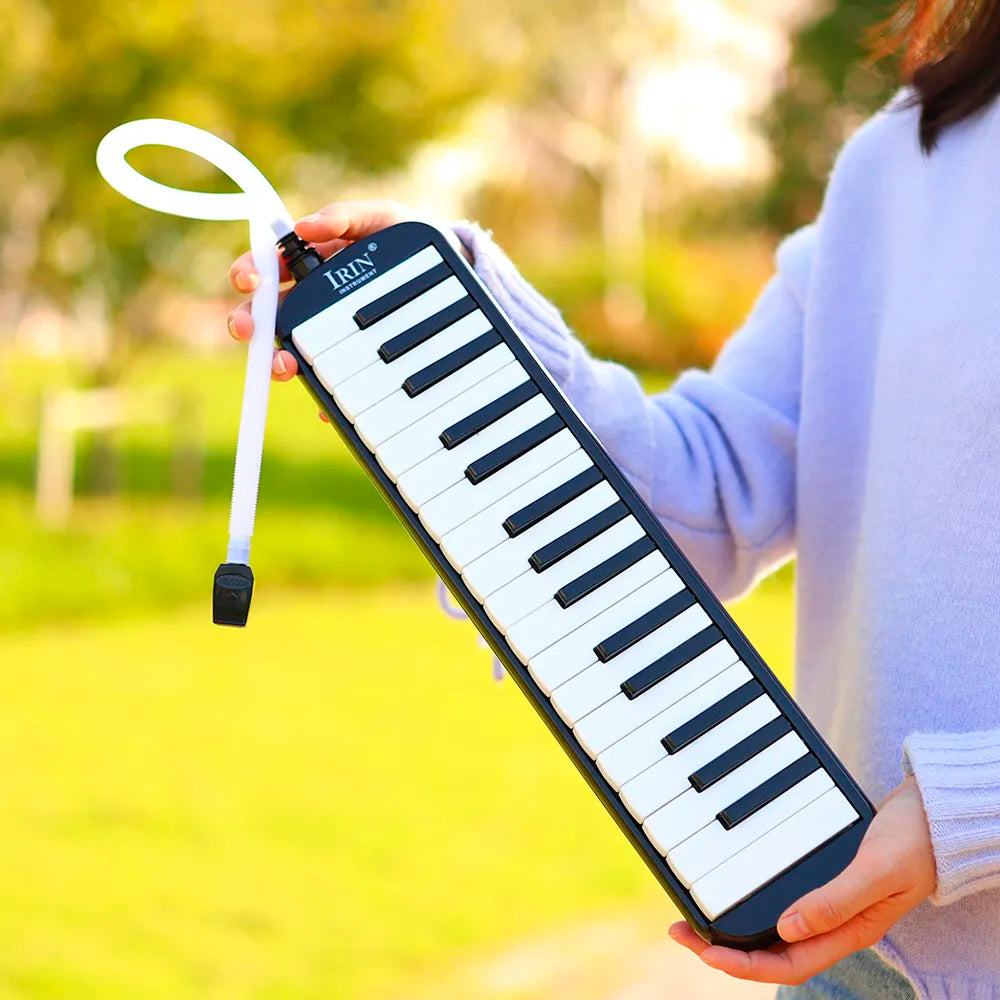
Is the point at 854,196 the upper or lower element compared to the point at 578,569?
upper

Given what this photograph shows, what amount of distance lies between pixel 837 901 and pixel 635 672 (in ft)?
0.80

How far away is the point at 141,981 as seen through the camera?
3.28 meters

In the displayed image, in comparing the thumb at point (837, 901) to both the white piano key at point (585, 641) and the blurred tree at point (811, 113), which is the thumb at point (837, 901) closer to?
the white piano key at point (585, 641)

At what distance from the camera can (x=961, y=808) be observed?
108 cm

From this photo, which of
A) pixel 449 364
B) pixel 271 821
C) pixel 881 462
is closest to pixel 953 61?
pixel 881 462

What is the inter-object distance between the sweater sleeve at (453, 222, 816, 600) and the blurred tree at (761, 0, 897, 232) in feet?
50.0

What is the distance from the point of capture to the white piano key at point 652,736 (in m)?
1.13

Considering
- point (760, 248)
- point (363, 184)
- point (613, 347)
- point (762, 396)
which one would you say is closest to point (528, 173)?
point (760, 248)

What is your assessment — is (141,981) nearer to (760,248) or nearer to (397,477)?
(397,477)

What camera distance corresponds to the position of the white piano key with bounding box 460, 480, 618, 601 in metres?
1.16

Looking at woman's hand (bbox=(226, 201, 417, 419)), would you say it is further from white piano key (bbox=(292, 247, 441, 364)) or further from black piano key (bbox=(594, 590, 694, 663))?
black piano key (bbox=(594, 590, 694, 663))

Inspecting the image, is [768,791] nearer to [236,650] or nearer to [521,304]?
[521,304]

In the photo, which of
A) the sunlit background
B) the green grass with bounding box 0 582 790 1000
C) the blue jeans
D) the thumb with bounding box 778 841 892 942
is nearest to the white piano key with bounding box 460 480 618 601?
the thumb with bounding box 778 841 892 942

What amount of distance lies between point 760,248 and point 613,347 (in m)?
3.67
